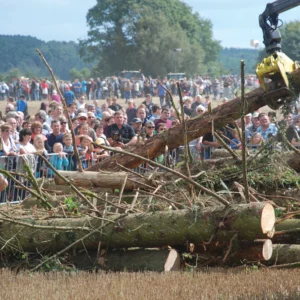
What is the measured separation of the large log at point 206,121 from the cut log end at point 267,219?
5.59ft

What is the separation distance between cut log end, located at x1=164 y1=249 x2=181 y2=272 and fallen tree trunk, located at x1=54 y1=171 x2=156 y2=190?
71.3 inches

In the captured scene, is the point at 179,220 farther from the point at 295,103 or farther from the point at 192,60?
the point at 192,60

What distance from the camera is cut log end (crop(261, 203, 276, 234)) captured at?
9.44 m

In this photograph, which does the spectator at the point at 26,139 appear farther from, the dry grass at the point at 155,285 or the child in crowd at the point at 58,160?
the dry grass at the point at 155,285

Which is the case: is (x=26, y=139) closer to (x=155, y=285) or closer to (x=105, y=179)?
(x=105, y=179)

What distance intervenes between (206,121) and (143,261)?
2.81 meters

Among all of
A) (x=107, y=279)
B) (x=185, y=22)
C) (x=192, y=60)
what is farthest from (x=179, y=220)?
(x=185, y=22)

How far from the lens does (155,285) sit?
878cm

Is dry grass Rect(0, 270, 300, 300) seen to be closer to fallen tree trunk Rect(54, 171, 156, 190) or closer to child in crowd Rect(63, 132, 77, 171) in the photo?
fallen tree trunk Rect(54, 171, 156, 190)

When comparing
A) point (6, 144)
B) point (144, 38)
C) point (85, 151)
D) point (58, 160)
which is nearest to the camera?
point (6, 144)

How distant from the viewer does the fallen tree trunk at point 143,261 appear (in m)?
9.88

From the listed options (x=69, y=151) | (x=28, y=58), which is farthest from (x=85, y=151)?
(x=28, y=58)

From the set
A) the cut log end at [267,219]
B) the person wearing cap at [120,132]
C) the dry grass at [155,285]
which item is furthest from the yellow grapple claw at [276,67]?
the person wearing cap at [120,132]

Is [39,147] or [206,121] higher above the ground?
[206,121]
